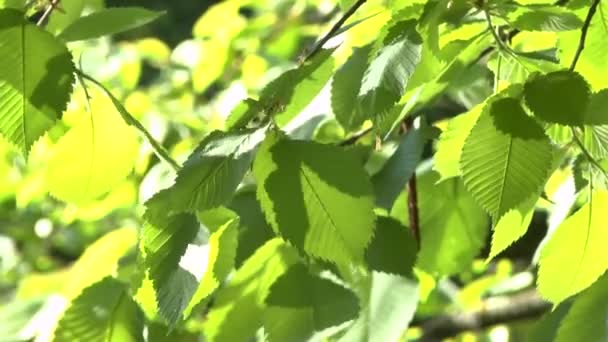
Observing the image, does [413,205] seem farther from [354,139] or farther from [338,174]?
[338,174]

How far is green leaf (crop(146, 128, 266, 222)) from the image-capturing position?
43 centimetres

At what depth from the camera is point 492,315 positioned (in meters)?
1.24

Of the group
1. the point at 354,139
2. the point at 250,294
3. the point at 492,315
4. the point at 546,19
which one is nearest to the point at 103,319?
the point at 250,294

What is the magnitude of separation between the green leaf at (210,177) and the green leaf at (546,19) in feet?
0.40

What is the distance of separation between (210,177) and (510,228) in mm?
157

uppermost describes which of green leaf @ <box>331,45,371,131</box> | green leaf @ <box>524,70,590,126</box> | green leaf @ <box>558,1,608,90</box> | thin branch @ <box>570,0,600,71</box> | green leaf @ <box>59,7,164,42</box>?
green leaf @ <box>59,7,164,42</box>

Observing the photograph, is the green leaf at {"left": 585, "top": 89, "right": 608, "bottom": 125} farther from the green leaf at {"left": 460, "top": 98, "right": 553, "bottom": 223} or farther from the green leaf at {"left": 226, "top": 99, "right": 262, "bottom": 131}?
the green leaf at {"left": 226, "top": 99, "right": 262, "bottom": 131}

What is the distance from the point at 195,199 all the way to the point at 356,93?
118 millimetres

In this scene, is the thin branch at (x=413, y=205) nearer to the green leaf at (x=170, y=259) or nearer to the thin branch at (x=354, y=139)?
the thin branch at (x=354, y=139)

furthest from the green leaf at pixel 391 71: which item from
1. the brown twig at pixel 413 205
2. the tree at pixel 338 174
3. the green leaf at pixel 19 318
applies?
the green leaf at pixel 19 318

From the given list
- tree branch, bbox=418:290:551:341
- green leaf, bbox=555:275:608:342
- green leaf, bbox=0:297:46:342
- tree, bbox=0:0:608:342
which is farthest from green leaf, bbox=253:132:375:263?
tree branch, bbox=418:290:551:341

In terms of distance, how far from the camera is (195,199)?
1.41 ft

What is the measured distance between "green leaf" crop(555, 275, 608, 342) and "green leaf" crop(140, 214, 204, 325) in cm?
17

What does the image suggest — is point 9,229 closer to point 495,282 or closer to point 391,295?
point 495,282
